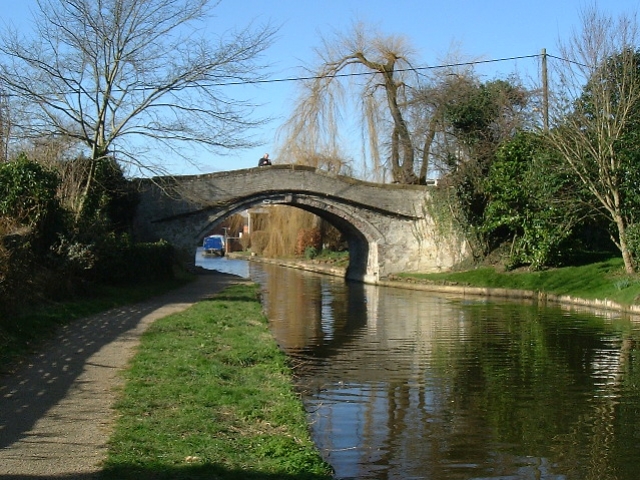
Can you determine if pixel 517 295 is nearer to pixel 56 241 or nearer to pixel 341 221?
pixel 341 221

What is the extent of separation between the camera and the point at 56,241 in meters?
19.1

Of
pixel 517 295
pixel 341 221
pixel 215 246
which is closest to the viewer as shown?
pixel 517 295

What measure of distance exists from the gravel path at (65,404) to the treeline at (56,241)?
161 cm

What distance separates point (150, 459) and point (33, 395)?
2732mm

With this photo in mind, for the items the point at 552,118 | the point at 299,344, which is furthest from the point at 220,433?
the point at 552,118

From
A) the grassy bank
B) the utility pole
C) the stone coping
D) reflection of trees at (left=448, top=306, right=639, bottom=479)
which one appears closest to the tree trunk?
the stone coping

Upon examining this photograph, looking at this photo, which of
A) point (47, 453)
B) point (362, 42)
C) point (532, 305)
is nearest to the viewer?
point (47, 453)

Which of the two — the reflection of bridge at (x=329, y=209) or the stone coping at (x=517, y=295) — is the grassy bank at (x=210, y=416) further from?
the reflection of bridge at (x=329, y=209)

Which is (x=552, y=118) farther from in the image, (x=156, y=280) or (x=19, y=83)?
(x=19, y=83)

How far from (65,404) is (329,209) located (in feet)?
88.4

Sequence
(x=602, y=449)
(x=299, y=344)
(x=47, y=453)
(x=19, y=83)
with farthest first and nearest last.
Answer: (x=19, y=83)
(x=299, y=344)
(x=602, y=449)
(x=47, y=453)

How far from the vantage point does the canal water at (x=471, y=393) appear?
25.4ft

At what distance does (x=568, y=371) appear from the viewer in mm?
12594

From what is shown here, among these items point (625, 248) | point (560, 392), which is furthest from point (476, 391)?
point (625, 248)
